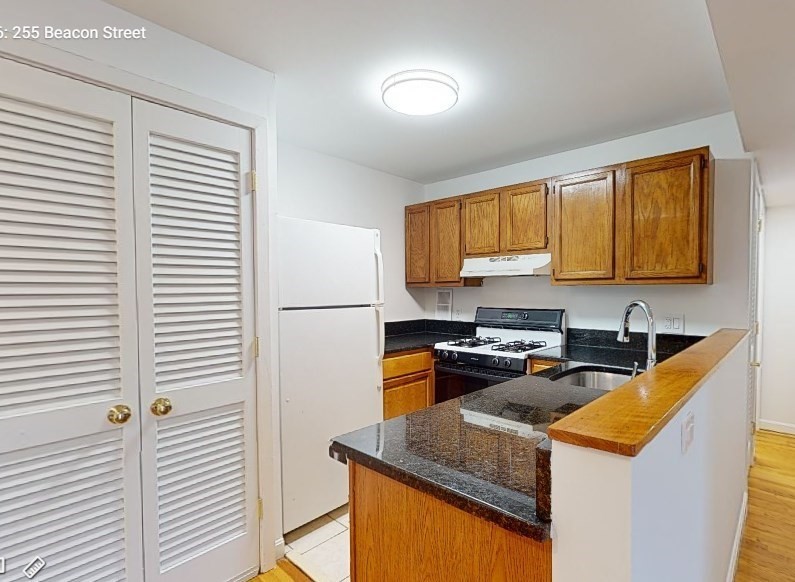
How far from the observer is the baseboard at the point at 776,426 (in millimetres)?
3721

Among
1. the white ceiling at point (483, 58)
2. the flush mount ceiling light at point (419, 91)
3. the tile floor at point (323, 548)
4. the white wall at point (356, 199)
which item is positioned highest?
the white ceiling at point (483, 58)

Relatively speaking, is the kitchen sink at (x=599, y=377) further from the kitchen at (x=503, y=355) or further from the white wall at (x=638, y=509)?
the white wall at (x=638, y=509)

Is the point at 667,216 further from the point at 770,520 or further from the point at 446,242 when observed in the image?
the point at 770,520

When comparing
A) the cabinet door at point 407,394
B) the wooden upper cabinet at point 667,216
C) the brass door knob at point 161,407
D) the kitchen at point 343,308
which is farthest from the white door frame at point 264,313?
the wooden upper cabinet at point 667,216

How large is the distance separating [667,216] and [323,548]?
2726 mm

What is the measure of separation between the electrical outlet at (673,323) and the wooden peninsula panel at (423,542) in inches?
99.7

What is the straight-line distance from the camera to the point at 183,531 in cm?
174

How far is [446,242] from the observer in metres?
3.70

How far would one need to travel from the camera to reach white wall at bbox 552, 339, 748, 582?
25.3 inches

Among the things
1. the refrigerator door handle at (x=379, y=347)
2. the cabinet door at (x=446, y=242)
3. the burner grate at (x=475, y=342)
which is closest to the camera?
the refrigerator door handle at (x=379, y=347)

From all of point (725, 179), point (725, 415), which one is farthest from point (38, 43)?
point (725, 179)

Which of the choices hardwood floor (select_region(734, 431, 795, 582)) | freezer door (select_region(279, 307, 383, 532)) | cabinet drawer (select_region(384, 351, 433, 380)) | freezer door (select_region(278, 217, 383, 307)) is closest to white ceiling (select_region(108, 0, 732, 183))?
freezer door (select_region(278, 217, 383, 307))

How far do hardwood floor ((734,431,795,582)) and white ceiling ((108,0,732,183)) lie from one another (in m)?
2.44

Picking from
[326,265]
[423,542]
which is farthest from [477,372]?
[423,542]
